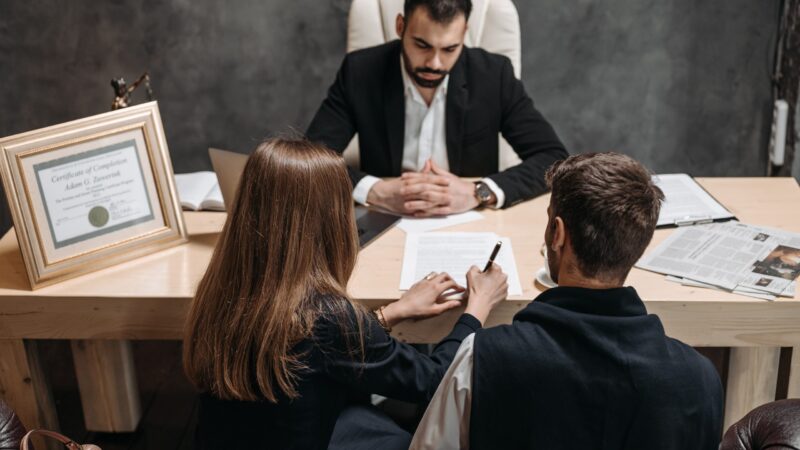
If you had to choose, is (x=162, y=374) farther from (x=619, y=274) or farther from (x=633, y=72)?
(x=633, y=72)

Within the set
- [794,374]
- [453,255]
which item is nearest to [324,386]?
[453,255]

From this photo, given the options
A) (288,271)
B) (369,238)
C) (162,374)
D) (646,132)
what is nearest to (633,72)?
(646,132)

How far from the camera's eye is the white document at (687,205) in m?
1.96

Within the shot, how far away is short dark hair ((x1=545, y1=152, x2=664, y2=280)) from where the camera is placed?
1.24 meters

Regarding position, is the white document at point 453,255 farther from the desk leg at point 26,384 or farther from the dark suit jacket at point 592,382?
the desk leg at point 26,384

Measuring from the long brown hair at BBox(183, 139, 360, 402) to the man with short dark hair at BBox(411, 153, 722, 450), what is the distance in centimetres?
27

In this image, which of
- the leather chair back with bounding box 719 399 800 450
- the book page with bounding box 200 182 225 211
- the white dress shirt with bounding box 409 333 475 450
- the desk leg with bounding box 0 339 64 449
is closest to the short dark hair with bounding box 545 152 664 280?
the white dress shirt with bounding box 409 333 475 450

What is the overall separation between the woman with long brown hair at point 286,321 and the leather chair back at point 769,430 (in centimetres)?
50

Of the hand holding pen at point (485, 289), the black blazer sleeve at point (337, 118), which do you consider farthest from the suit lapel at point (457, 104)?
the hand holding pen at point (485, 289)

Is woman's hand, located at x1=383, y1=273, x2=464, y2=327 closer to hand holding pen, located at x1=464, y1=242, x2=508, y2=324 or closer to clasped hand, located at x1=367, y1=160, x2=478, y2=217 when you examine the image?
hand holding pen, located at x1=464, y1=242, x2=508, y2=324

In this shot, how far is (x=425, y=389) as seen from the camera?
1465mm

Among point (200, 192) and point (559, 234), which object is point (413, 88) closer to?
point (200, 192)

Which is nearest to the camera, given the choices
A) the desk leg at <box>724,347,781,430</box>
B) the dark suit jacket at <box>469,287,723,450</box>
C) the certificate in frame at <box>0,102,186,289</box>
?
the dark suit jacket at <box>469,287,723,450</box>

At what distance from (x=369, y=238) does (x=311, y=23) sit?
1.57 m
